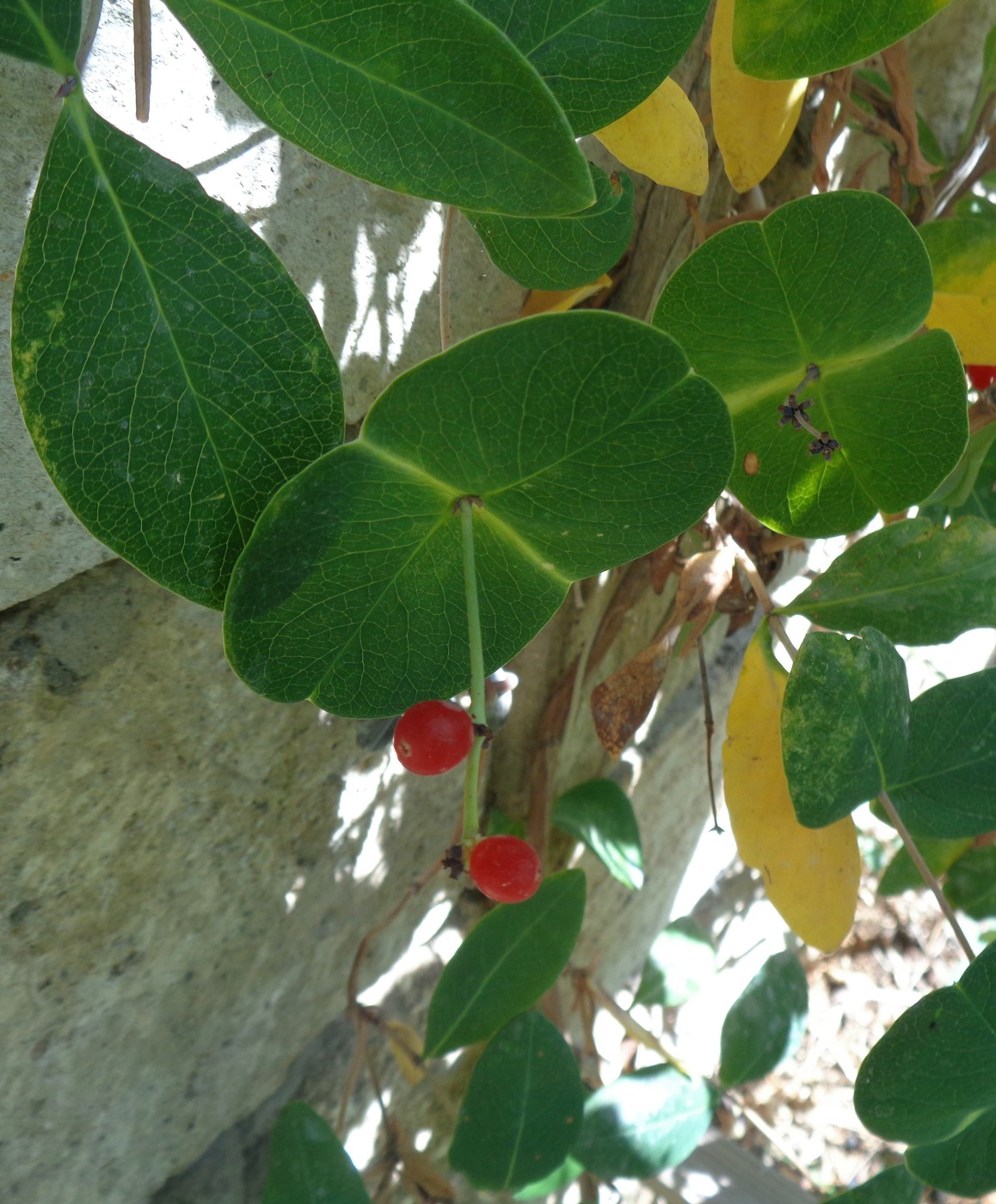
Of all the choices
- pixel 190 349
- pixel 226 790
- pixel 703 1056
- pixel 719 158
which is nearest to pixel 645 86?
pixel 190 349

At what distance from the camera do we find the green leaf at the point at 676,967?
1268mm

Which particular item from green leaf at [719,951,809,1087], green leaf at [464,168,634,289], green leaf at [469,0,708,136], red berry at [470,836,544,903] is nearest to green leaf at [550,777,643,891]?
green leaf at [719,951,809,1087]

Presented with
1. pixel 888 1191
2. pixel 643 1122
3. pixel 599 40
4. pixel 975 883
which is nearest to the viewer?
pixel 599 40

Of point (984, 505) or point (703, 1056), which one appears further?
point (703, 1056)

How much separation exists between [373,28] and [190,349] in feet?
0.55

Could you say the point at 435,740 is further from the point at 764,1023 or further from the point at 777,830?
the point at 764,1023

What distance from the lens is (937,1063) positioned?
2.31 feet

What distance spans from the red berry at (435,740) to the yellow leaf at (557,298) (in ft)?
1.54

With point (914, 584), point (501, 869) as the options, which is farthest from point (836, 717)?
point (501, 869)

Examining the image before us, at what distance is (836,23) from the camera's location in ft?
1.99

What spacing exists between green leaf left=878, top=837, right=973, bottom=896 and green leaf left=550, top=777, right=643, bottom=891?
326 mm

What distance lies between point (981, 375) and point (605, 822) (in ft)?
1.97

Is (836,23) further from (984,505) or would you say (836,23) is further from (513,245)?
(984,505)

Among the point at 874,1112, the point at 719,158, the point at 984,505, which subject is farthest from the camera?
the point at 984,505
